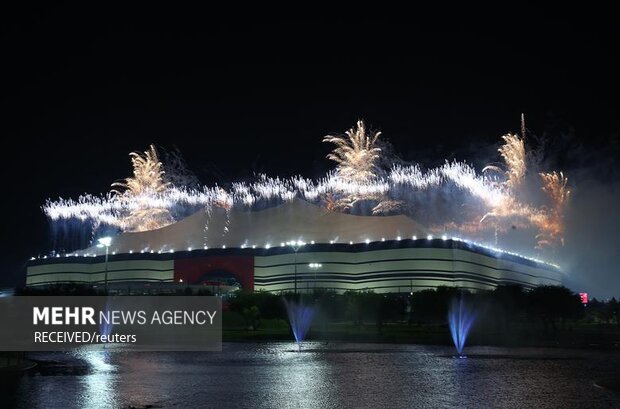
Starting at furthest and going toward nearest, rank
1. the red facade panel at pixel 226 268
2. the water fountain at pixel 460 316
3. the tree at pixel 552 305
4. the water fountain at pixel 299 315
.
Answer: the red facade panel at pixel 226 268, the tree at pixel 552 305, the water fountain at pixel 460 316, the water fountain at pixel 299 315

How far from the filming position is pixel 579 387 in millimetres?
25250

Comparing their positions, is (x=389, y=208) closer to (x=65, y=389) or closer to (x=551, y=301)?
(x=551, y=301)

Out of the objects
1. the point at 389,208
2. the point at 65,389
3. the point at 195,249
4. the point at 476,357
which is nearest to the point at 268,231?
the point at 195,249

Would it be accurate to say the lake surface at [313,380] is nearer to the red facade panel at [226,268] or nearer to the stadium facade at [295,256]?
the stadium facade at [295,256]

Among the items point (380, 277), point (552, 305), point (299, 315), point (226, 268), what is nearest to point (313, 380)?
point (299, 315)

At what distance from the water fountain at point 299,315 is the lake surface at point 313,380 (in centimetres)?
2209

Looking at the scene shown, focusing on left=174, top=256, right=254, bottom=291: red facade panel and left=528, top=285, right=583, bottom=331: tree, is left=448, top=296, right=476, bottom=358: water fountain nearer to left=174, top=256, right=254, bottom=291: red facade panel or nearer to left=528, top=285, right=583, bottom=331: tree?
left=528, top=285, right=583, bottom=331: tree

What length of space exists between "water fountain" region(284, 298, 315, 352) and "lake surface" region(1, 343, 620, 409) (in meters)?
22.1

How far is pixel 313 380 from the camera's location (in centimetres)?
2683

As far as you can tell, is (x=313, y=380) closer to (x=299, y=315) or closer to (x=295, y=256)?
(x=299, y=315)

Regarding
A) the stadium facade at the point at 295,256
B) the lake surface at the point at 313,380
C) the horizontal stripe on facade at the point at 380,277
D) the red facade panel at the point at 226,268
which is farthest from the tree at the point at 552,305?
the red facade panel at the point at 226,268

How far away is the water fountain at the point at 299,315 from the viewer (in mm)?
62875

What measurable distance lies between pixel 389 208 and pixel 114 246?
166 feet

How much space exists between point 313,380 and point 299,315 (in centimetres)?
4319
